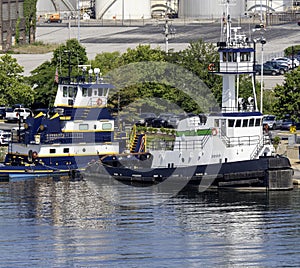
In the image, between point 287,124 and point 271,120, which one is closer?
point 271,120

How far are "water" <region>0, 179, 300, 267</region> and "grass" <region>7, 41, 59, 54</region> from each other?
2513 inches

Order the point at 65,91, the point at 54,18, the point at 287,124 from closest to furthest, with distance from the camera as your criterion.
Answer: the point at 65,91
the point at 287,124
the point at 54,18

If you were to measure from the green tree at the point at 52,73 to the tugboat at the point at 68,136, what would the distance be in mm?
15692

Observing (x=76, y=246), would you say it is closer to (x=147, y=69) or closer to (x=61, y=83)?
(x=61, y=83)

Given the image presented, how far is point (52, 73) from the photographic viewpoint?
94312 millimetres

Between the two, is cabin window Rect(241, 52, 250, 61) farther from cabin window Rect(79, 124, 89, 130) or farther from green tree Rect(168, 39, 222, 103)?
green tree Rect(168, 39, 222, 103)

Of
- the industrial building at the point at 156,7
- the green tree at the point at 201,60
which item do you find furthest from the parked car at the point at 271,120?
the industrial building at the point at 156,7

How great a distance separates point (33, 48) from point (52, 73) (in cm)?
3670

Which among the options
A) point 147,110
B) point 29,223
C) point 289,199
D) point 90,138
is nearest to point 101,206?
point 29,223

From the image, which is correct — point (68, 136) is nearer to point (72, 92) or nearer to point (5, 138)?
point (72, 92)

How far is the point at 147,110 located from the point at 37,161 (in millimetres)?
19604

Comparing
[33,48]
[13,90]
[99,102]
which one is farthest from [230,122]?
[33,48]

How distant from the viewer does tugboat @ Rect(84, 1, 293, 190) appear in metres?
61.8

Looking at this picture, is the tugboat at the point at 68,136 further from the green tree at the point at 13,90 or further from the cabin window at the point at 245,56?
the green tree at the point at 13,90
